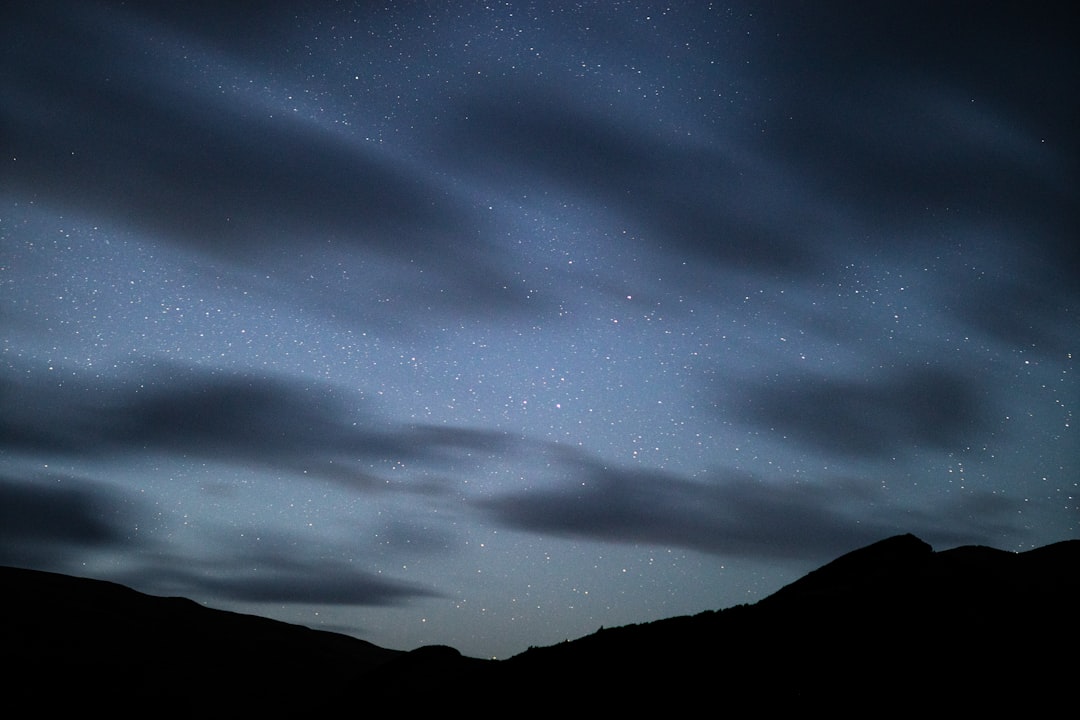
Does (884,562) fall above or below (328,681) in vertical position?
above

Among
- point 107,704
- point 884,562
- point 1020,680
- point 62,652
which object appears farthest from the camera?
point 62,652

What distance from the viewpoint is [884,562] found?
98.0ft

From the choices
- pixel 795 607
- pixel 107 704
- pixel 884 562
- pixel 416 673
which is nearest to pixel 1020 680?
pixel 795 607

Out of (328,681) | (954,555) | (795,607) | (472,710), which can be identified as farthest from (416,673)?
(328,681)

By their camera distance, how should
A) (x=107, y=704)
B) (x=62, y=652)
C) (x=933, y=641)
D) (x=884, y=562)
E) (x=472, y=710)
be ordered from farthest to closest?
(x=62, y=652), (x=107, y=704), (x=884, y=562), (x=472, y=710), (x=933, y=641)

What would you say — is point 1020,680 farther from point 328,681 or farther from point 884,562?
point 328,681

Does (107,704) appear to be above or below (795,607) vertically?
below

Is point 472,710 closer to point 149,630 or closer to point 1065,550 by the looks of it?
point 1065,550

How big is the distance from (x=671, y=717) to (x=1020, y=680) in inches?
285

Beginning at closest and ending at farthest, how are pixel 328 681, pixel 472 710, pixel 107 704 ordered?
1. pixel 472 710
2. pixel 107 704
3. pixel 328 681

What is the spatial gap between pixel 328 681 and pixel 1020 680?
56.4 m

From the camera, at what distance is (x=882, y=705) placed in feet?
54.2

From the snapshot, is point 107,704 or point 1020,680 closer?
point 1020,680

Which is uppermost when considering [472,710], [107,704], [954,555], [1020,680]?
[954,555]
